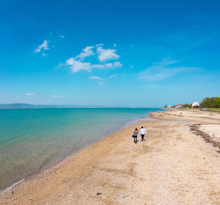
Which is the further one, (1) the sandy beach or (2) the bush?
(2) the bush

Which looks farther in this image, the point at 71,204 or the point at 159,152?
the point at 159,152

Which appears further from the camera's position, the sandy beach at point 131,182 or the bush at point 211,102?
the bush at point 211,102

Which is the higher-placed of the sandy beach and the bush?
the bush

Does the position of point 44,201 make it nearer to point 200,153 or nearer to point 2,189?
point 2,189

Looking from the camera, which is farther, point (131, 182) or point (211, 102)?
point (211, 102)

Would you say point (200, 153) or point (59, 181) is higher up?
point (200, 153)

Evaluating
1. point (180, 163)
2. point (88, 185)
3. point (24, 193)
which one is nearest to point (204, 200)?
point (180, 163)

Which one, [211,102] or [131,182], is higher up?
[211,102]

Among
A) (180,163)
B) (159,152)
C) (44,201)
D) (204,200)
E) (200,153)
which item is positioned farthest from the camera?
(159,152)

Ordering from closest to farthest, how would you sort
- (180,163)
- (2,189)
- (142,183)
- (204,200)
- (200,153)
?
(204,200) < (142,183) < (2,189) < (180,163) < (200,153)

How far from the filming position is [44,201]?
6.43 meters

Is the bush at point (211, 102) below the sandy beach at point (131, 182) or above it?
above

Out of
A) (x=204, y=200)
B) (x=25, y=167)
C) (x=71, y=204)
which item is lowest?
(x=25, y=167)

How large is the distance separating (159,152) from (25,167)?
12678 millimetres
